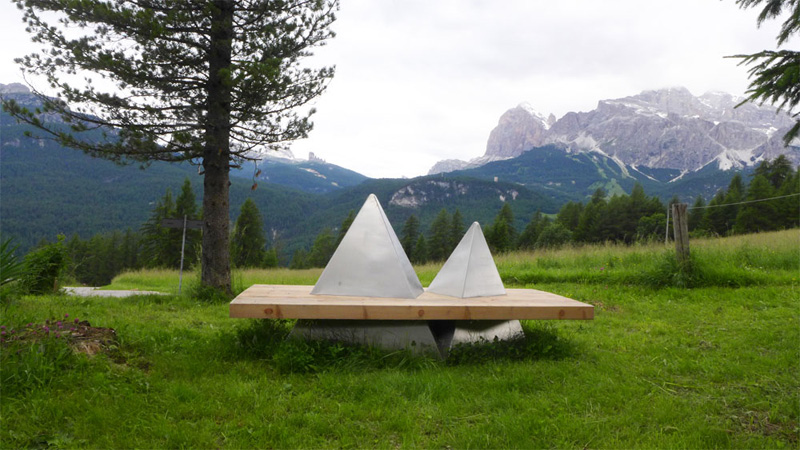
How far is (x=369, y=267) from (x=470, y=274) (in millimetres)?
1100

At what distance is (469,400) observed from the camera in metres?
3.14

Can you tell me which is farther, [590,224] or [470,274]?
[590,224]

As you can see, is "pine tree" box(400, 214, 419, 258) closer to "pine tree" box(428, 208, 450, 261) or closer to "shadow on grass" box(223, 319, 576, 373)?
"pine tree" box(428, 208, 450, 261)

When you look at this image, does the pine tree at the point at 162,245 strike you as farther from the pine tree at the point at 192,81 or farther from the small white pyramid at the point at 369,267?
the small white pyramid at the point at 369,267

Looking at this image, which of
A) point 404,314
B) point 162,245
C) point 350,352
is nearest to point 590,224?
point 162,245

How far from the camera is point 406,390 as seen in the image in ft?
10.6

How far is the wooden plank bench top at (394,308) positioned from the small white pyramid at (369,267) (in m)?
0.15

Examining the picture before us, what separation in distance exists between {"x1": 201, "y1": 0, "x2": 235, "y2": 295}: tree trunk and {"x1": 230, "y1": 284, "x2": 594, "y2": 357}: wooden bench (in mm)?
3447

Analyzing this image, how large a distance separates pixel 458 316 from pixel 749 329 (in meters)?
3.79

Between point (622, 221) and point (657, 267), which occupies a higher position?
point (622, 221)

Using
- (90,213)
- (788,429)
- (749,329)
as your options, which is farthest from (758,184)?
(90,213)

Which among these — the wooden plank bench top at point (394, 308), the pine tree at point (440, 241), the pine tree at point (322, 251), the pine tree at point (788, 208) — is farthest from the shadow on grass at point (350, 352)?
the pine tree at point (322, 251)

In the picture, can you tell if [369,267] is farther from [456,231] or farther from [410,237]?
[410,237]

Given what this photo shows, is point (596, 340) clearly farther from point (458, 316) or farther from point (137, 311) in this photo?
point (137, 311)
